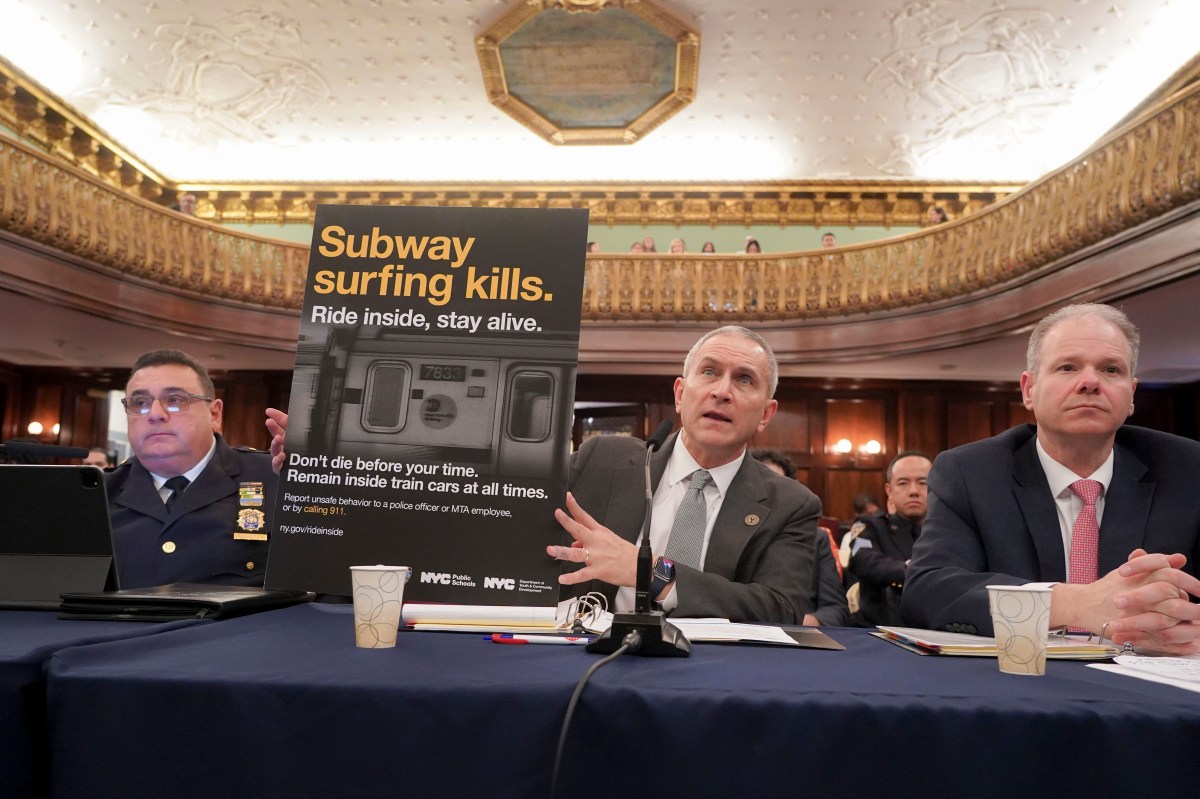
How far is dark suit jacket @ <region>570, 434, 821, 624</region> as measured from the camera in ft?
5.48

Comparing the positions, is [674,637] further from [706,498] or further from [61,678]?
[706,498]

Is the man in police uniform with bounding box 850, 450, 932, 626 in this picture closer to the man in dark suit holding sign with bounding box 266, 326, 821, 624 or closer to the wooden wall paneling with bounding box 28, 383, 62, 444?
the man in dark suit holding sign with bounding box 266, 326, 821, 624

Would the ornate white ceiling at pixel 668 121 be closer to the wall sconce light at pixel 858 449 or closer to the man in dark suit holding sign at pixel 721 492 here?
the wall sconce light at pixel 858 449

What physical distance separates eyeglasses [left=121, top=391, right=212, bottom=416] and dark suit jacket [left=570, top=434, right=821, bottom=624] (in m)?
1.26

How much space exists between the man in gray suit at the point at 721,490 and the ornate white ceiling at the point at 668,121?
9.62 meters

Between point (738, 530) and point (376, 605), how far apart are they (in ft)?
3.49

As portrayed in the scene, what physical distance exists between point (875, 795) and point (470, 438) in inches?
32.0

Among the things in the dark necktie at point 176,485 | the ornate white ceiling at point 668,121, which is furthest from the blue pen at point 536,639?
the ornate white ceiling at point 668,121

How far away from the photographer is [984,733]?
86 cm

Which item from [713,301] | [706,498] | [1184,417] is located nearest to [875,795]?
[706,498]

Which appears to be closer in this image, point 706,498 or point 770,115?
point 706,498

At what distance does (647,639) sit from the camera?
1113 mm

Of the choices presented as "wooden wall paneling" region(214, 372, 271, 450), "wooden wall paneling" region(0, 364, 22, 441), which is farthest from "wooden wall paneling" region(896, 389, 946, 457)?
"wooden wall paneling" region(0, 364, 22, 441)

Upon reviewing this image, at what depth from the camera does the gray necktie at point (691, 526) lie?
6.54 feet
